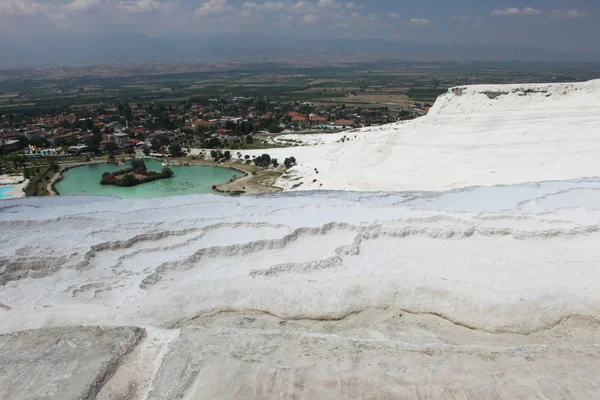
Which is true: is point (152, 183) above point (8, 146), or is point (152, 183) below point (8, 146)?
below

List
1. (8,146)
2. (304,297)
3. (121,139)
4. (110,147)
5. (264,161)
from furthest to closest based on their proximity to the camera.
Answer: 1. (121,139)
2. (8,146)
3. (110,147)
4. (264,161)
5. (304,297)

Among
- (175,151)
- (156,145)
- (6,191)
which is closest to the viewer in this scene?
(6,191)

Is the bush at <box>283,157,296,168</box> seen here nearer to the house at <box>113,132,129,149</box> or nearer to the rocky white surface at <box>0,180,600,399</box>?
the rocky white surface at <box>0,180,600,399</box>

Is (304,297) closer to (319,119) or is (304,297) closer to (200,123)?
(200,123)

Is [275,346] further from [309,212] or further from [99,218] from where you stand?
[99,218]

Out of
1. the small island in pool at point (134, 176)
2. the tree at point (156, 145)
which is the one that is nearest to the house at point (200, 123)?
the tree at point (156, 145)

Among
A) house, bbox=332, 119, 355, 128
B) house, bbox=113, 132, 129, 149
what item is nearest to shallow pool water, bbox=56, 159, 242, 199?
house, bbox=113, 132, 129, 149

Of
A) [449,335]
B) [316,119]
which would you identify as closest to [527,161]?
A: [449,335]

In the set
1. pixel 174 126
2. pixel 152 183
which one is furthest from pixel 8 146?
pixel 152 183
